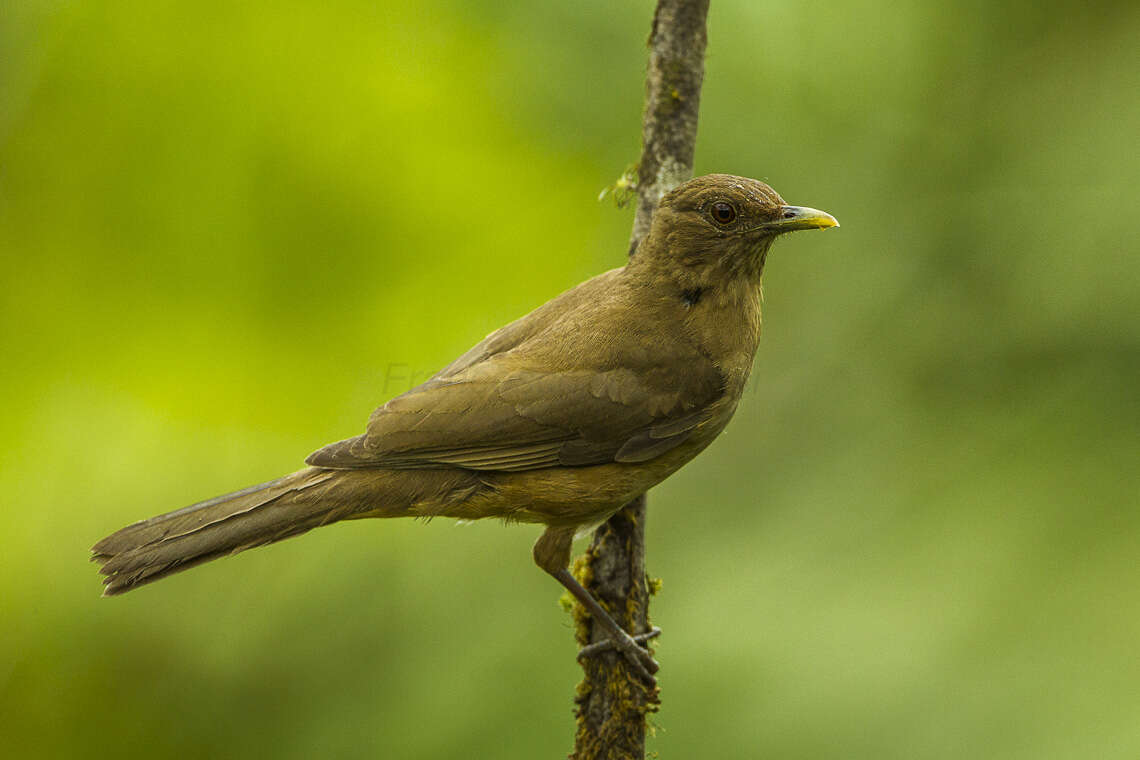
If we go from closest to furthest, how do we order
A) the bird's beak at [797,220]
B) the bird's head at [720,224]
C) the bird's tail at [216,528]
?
1. the bird's tail at [216,528]
2. the bird's beak at [797,220]
3. the bird's head at [720,224]

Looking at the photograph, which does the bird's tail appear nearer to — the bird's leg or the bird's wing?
the bird's wing

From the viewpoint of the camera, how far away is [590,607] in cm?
364

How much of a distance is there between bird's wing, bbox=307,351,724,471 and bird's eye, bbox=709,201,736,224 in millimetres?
456

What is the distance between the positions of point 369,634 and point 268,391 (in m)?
1.04

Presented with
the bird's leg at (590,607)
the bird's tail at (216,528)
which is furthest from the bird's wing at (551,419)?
the bird's leg at (590,607)

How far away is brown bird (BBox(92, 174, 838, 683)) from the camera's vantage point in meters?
3.62

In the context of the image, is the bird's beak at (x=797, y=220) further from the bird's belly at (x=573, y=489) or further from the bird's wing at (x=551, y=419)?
the bird's belly at (x=573, y=489)

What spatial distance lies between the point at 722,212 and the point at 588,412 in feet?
2.61

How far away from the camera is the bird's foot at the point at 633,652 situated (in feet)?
11.8

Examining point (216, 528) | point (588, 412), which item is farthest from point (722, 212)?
point (216, 528)

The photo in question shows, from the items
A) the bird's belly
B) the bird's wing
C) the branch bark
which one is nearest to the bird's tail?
the bird's wing

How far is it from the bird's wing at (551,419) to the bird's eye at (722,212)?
456 mm

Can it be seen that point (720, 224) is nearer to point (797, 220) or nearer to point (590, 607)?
point (797, 220)

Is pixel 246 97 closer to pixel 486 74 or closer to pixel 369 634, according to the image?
pixel 486 74
